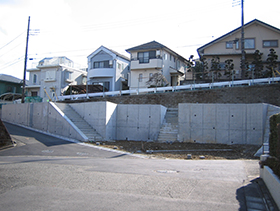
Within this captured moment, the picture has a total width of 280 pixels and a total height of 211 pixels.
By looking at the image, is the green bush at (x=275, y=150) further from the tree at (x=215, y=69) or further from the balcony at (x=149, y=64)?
the balcony at (x=149, y=64)

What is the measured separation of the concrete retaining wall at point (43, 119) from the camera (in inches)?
689

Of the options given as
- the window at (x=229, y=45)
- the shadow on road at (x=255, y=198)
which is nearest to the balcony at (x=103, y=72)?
the window at (x=229, y=45)

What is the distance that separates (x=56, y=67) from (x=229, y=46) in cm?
2375

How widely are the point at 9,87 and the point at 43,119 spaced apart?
24716mm

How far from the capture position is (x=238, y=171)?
788 centimetres

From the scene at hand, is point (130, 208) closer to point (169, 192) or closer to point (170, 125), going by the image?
point (169, 192)

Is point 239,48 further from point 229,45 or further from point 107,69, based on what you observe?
point 107,69

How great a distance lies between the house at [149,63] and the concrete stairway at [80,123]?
1228 cm

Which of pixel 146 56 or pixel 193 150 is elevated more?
pixel 146 56

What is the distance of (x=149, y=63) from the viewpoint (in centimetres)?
3020

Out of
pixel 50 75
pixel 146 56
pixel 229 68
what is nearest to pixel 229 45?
pixel 229 68

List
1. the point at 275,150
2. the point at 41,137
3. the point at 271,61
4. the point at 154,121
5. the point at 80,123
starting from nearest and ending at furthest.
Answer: the point at 275,150 < the point at 41,137 < the point at 154,121 < the point at 80,123 < the point at 271,61

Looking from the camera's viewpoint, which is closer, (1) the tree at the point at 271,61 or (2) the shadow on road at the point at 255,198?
(2) the shadow on road at the point at 255,198

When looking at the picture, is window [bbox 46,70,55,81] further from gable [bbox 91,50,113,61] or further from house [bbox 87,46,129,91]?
gable [bbox 91,50,113,61]
